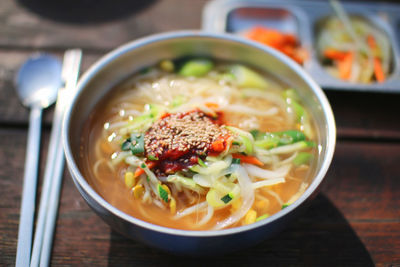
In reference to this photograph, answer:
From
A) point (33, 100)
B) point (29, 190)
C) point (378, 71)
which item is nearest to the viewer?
point (29, 190)

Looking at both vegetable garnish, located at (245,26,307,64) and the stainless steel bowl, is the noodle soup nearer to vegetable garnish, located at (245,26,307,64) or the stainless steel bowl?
the stainless steel bowl

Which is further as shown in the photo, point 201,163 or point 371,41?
point 371,41

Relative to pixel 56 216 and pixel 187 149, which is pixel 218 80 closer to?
pixel 187 149

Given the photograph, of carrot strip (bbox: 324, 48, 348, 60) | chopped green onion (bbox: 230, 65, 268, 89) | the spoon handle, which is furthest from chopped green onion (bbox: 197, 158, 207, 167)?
carrot strip (bbox: 324, 48, 348, 60)

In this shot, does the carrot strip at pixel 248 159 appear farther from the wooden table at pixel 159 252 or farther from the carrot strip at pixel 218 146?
the wooden table at pixel 159 252

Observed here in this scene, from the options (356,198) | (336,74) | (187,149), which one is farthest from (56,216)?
(336,74)

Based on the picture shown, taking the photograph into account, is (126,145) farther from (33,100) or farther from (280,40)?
(280,40)

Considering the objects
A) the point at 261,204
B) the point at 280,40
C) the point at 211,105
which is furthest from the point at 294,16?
the point at 261,204
